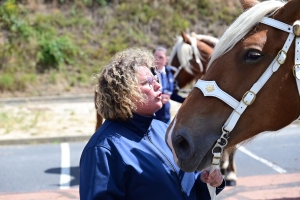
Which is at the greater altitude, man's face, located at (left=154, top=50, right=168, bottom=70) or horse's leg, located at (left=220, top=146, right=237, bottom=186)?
man's face, located at (left=154, top=50, right=168, bottom=70)

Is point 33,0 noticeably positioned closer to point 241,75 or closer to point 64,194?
point 64,194

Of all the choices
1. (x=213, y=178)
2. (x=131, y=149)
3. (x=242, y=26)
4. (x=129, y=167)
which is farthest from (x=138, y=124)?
(x=242, y=26)

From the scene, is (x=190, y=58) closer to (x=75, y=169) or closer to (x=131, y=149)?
(x=75, y=169)

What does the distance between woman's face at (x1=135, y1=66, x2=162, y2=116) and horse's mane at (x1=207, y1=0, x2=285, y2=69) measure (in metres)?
0.43

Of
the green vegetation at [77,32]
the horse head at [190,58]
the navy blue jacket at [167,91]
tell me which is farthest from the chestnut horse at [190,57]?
the green vegetation at [77,32]

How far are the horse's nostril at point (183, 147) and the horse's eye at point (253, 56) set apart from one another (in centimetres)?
52

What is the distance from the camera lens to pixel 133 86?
2.58m

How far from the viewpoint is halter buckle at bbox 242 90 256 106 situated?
2.30 metres

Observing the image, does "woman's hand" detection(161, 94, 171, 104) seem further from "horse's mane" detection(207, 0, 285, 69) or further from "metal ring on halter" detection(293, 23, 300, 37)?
"metal ring on halter" detection(293, 23, 300, 37)

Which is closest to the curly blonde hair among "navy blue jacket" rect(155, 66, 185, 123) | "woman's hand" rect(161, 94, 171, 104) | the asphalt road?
the asphalt road

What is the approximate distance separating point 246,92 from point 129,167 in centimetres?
72

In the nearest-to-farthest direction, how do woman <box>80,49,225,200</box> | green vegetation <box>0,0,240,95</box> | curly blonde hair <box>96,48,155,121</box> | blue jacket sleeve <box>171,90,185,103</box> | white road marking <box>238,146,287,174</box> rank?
woman <box>80,49,225,200</box> → curly blonde hair <box>96,48,155,121</box> → blue jacket sleeve <box>171,90,185,103</box> → white road marking <box>238,146,287,174</box> → green vegetation <box>0,0,240,95</box>

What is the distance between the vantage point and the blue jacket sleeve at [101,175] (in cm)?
232

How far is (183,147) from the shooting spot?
2.28 meters
